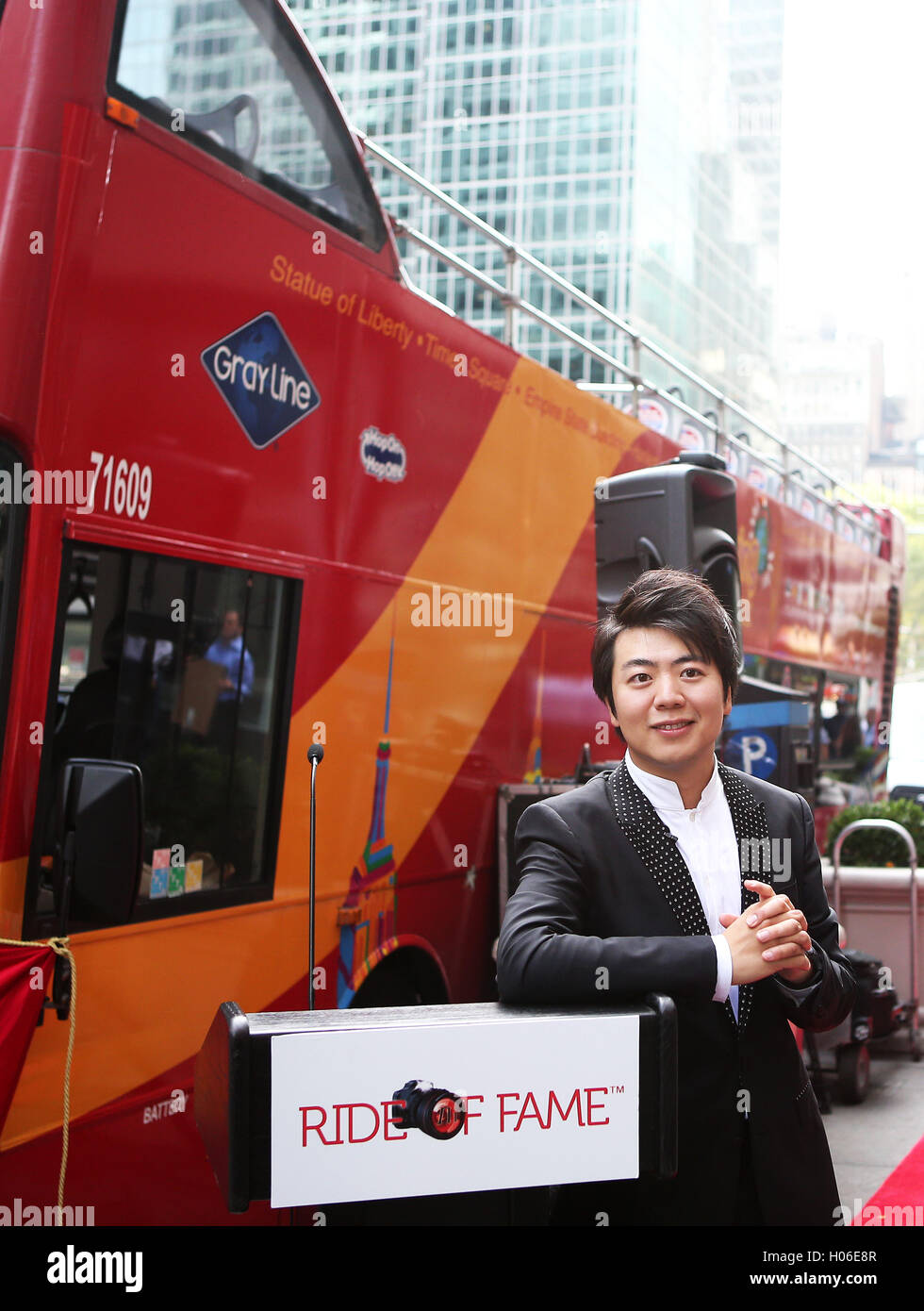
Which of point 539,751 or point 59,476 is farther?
point 539,751

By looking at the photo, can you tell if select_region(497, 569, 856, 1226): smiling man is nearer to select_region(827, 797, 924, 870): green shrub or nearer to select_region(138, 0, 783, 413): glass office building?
select_region(827, 797, 924, 870): green shrub

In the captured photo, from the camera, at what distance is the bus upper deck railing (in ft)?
20.8

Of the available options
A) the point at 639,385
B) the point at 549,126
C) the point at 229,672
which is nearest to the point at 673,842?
the point at 229,672

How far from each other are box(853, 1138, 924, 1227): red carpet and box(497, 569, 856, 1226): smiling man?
2.91 m

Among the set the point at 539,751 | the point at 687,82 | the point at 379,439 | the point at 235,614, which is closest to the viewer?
the point at 235,614

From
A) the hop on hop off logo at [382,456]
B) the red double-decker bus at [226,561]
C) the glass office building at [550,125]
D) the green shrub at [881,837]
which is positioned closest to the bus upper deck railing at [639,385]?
the red double-decker bus at [226,561]

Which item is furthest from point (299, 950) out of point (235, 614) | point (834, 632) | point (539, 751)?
point (834, 632)

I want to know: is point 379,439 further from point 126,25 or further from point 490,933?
point 490,933

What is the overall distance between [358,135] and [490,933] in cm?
342

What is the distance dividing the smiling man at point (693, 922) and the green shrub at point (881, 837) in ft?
24.4

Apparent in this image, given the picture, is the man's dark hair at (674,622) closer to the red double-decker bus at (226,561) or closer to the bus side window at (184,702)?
the red double-decker bus at (226,561)

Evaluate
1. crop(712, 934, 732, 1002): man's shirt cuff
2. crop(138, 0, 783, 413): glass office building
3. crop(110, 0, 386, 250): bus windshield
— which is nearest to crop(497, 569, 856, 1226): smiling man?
crop(712, 934, 732, 1002): man's shirt cuff

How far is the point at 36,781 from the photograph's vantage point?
3.45 metres
